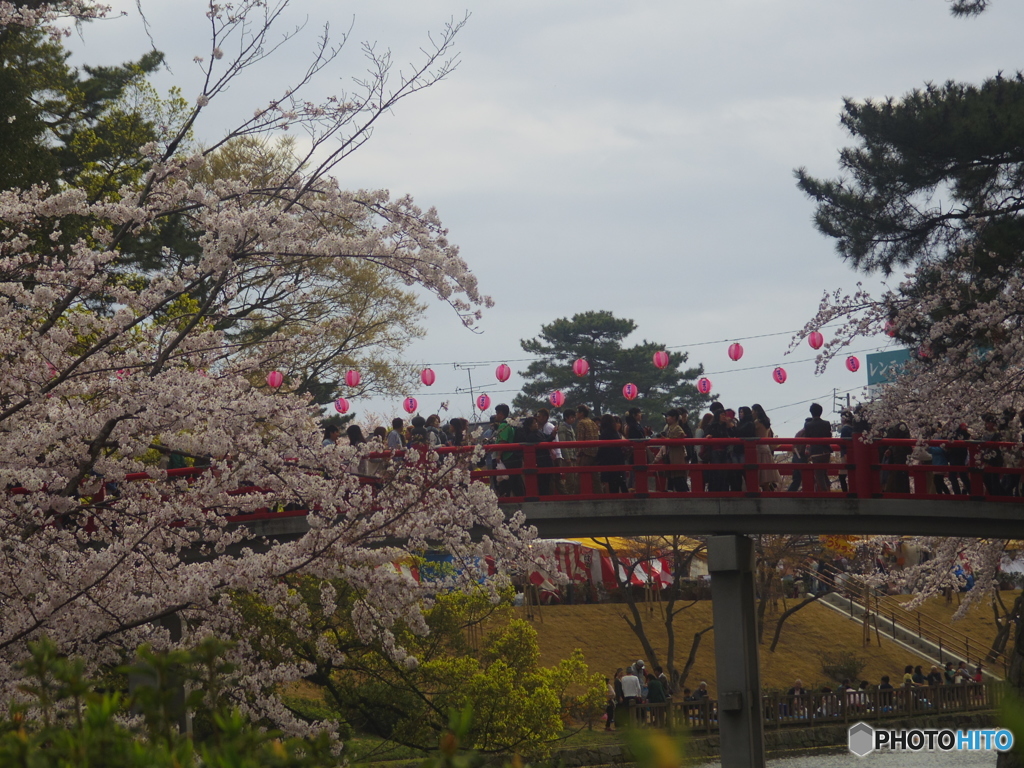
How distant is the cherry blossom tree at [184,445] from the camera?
809 centimetres

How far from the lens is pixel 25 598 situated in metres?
8.00

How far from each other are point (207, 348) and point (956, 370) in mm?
9342

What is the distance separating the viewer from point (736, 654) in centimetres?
1448

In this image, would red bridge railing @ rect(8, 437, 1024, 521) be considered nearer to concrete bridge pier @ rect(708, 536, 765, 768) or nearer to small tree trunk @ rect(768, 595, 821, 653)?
concrete bridge pier @ rect(708, 536, 765, 768)

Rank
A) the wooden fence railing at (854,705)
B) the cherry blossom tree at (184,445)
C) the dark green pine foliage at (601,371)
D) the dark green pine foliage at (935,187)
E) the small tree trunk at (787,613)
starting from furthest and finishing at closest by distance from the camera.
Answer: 1. the dark green pine foliage at (601,371)
2. the small tree trunk at (787,613)
3. the wooden fence railing at (854,705)
4. the dark green pine foliage at (935,187)
5. the cherry blossom tree at (184,445)

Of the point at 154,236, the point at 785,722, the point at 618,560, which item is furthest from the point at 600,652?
the point at 154,236

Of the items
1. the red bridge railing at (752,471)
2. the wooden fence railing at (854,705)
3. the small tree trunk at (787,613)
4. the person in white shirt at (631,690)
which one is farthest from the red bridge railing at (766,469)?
the small tree trunk at (787,613)

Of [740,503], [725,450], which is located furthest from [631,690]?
[740,503]

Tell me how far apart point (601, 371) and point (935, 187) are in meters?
34.0

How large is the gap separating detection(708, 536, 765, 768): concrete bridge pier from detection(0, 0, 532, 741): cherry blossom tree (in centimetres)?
539

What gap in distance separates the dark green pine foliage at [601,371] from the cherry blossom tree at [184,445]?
3710 cm

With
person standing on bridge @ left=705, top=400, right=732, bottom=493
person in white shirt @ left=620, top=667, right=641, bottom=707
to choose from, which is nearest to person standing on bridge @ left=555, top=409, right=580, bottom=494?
person standing on bridge @ left=705, top=400, right=732, bottom=493

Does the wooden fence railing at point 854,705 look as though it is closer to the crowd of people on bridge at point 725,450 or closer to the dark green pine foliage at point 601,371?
the crowd of people on bridge at point 725,450

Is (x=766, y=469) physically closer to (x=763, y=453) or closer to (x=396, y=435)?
(x=763, y=453)
